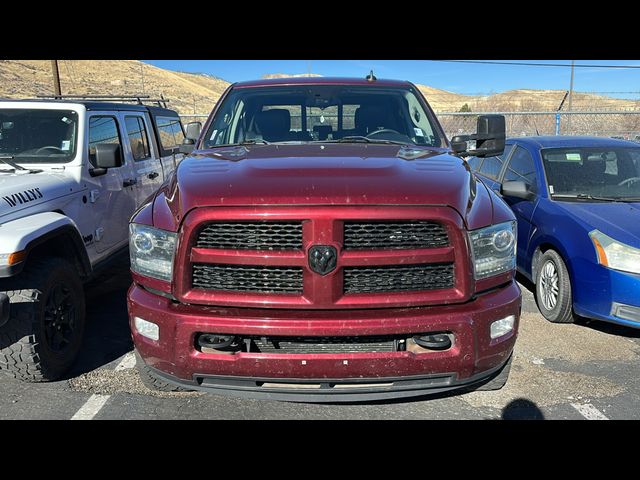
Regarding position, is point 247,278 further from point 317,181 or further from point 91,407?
point 91,407

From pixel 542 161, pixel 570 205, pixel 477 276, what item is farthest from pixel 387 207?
pixel 542 161

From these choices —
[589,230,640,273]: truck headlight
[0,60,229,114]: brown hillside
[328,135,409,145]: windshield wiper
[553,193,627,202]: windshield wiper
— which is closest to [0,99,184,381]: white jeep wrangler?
[328,135,409,145]: windshield wiper

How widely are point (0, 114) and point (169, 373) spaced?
3468 mm

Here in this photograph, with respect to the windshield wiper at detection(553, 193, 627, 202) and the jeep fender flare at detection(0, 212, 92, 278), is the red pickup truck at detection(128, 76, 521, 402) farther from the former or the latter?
the windshield wiper at detection(553, 193, 627, 202)

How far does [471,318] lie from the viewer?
2266mm

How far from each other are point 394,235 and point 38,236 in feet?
7.86

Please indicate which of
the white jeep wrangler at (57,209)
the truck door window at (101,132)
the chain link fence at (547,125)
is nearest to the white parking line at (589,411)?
the white jeep wrangler at (57,209)

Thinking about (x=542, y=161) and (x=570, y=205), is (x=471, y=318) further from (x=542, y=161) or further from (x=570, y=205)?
(x=542, y=161)

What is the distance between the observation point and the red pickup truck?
221cm

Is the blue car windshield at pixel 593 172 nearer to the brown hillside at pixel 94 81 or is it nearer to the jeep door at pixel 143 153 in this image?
the jeep door at pixel 143 153

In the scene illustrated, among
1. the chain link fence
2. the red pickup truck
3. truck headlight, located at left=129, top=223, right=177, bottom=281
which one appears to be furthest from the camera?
the chain link fence

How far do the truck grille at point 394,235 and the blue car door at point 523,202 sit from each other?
3.04m

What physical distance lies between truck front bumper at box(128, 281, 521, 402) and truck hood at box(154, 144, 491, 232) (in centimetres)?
50

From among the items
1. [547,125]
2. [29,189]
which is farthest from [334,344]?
[547,125]
